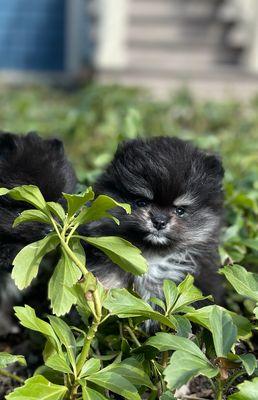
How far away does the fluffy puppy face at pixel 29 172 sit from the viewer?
335 cm

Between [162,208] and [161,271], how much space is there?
34 cm

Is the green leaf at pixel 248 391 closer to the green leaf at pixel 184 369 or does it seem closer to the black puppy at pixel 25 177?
the green leaf at pixel 184 369

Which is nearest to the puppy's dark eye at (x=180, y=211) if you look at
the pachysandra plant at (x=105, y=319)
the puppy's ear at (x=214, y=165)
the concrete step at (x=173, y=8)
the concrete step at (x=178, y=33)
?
the puppy's ear at (x=214, y=165)

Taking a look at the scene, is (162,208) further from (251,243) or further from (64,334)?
(64,334)

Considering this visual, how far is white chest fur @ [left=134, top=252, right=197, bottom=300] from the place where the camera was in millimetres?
3377

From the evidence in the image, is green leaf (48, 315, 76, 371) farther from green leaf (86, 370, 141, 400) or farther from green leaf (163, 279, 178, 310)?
green leaf (163, 279, 178, 310)

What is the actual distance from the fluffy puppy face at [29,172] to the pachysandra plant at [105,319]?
24.8 inches

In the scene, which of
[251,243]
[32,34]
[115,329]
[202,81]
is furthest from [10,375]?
[32,34]

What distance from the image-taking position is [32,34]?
17.1m

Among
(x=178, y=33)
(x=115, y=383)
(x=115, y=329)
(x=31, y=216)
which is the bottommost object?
(x=178, y=33)

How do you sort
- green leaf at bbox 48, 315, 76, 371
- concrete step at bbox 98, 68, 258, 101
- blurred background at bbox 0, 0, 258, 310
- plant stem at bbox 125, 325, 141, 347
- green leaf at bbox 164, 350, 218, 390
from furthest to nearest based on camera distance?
1. concrete step at bbox 98, 68, 258, 101
2. blurred background at bbox 0, 0, 258, 310
3. plant stem at bbox 125, 325, 141, 347
4. green leaf at bbox 48, 315, 76, 371
5. green leaf at bbox 164, 350, 218, 390

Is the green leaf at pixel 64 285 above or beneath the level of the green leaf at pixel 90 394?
above

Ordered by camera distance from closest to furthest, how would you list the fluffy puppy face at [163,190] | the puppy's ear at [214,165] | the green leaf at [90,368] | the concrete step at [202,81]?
the green leaf at [90,368] < the fluffy puppy face at [163,190] < the puppy's ear at [214,165] < the concrete step at [202,81]

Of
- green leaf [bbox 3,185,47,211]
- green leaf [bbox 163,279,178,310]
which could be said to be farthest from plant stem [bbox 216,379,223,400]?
green leaf [bbox 3,185,47,211]
